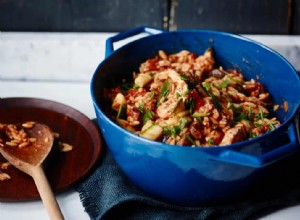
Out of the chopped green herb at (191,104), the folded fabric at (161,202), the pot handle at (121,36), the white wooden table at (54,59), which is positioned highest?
the pot handle at (121,36)

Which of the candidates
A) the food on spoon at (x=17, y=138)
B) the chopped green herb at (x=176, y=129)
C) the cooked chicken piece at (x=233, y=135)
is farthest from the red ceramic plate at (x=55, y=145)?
the cooked chicken piece at (x=233, y=135)

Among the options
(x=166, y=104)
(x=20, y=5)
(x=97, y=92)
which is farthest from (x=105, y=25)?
(x=166, y=104)

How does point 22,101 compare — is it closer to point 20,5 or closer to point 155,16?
point 20,5

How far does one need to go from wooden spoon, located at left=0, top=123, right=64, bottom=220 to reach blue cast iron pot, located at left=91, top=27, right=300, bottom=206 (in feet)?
0.52

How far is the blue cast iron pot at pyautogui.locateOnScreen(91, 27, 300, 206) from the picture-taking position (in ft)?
3.13

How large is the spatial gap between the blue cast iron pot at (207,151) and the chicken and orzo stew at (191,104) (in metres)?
0.04

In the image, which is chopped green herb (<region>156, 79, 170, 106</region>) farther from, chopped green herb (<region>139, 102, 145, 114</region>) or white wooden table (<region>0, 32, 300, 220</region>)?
white wooden table (<region>0, 32, 300, 220</region>)

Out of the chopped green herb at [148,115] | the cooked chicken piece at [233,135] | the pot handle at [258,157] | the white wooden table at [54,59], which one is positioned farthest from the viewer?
the white wooden table at [54,59]

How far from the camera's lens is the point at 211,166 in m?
0.98

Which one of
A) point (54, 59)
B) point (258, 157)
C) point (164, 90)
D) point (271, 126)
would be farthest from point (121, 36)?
Answer: point (258, 157)

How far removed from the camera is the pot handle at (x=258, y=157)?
2.99ft

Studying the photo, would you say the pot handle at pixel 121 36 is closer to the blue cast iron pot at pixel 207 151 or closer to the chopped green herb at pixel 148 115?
the blue cast iron pot at pixel 207 151

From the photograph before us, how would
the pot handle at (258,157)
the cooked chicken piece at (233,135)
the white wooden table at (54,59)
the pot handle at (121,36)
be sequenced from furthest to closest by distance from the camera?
the white wooden table at (54,59) < the pot handle at (121,36) < the cooked chicken piece at (233,135) < the pot handle at (258,157)

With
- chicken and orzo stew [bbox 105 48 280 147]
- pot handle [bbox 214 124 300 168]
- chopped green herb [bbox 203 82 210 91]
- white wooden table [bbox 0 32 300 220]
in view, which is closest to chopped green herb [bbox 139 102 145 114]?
chicken and orzo stew [bbox 105 48 280 147]
